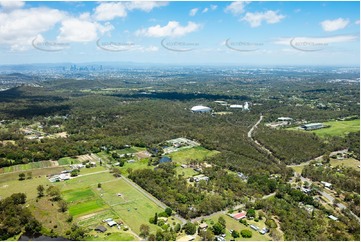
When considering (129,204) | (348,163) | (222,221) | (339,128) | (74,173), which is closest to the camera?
(222,221)

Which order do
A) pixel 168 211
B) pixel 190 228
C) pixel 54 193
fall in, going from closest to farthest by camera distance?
pixel 190 228, pixel 168 211, pixel 54 193

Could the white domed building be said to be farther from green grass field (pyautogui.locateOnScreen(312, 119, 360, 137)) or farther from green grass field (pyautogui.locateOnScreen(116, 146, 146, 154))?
green grass field (pyautogui.locateOnScreen(116, 146, 146, 154))

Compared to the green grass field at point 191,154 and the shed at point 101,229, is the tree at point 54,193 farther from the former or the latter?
the green grass field at point 191,154

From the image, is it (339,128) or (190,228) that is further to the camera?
(339,128)

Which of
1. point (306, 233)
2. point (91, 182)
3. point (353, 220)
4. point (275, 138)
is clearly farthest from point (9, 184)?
point (275, 138)

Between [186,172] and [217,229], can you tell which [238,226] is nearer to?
[217,229]

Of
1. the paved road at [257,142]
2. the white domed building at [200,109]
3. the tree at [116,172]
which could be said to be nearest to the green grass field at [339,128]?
the paved road at [257,142]

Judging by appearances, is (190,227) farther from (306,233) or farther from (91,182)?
(91,182)

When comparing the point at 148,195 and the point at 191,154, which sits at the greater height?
the point at 191,154

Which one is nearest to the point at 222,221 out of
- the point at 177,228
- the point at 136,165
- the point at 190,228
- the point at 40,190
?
the point at 190,228
